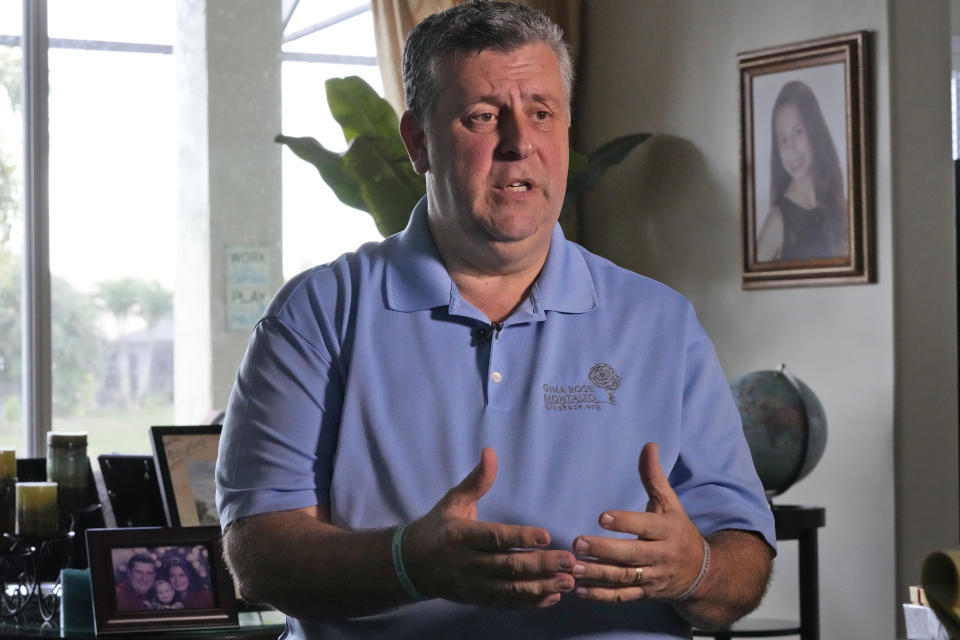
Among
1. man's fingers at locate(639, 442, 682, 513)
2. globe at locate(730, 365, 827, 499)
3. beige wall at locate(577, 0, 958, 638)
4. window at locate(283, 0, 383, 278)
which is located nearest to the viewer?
man's fingers at locate(639, 442, 682, 513)

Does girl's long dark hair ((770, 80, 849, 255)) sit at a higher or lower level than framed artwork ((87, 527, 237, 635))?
higher

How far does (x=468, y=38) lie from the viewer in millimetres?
1516

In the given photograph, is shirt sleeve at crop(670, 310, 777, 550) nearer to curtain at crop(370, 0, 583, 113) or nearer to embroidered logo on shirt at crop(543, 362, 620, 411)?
embroidered logo on shirt at crop(543, 362, 620, 411)

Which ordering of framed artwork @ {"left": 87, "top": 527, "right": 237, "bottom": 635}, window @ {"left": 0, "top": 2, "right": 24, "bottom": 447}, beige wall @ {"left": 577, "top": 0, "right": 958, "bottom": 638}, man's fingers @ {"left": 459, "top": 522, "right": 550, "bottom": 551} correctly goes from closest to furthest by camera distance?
man's fingers @ {"left": 459, "top": 522, "right": 550, "bottom": 551}
framed artwork @ {"left": 87, "top": 527, "right": 237, "bottom": 635}
beige wall @ {"left": 577, "top": 0, "right": 958, "bottom": 638}
window @ {"left": 0, "top": 2, "right": 24, "bottom": 447}

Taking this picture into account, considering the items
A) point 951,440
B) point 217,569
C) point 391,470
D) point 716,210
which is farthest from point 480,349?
point 716,210

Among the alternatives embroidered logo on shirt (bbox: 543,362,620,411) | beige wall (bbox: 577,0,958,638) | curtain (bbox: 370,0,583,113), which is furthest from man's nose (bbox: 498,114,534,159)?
curtain (bbox: 370,0,583,113)

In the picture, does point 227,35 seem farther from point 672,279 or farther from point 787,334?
point 787,334

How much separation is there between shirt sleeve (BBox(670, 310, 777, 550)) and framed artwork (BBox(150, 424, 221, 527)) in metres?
1.31

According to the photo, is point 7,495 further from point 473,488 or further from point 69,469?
point 473,488

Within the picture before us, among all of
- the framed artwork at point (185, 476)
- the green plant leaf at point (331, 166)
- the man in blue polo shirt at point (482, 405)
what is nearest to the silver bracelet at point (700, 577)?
the man in blue polo shirt at point (482, 405)

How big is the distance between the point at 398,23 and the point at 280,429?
11.1ft

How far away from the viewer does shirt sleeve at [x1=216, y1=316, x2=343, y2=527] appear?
4.69 feet

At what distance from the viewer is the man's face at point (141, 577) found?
2.27 m

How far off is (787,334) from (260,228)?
78.5 inches
